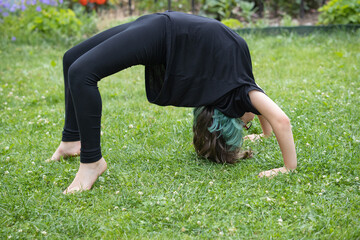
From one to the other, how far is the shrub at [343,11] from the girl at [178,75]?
148 inches

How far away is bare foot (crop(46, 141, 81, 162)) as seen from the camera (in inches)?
121

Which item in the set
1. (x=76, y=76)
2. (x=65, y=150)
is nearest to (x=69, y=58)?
(x=76, y=76)

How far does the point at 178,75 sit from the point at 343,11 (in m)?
4.16

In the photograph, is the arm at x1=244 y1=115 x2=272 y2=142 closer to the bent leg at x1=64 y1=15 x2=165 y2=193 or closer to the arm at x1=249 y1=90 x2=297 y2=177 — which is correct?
the arm at x1=249 y1=90 x2=297 y2=177

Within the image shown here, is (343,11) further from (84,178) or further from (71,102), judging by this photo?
(84,178)

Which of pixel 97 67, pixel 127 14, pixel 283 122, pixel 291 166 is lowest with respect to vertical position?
pixel 127 14

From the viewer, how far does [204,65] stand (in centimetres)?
266

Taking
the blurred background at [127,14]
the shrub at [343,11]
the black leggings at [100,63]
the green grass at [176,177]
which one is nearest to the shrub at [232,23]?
the blurred background at [127,14]

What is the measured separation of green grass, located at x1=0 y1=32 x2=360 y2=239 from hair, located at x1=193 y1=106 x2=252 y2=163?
0.09 meters

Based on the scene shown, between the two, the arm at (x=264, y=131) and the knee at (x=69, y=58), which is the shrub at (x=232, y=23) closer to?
the arm at (x=264, y=131)

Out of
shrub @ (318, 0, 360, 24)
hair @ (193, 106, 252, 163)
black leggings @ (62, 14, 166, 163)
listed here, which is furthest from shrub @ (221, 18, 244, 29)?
black leggings @ (62, 14, 166, 163)

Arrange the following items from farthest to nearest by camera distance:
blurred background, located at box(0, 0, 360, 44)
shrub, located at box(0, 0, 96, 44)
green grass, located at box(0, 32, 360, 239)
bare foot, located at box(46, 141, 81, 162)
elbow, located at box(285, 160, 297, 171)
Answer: shrub, located at box(0, 0, 96, 44)
blurred background, located at box(0, 0, 360, 44)
bare foot, located at box(46, 141, 81, 162)
elbow, located at box(285, 160, 297, 171)
green grass, located at box(0, 32, 360, 239)

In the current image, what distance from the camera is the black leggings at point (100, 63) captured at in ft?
8.14

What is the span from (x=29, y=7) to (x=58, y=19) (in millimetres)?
639
